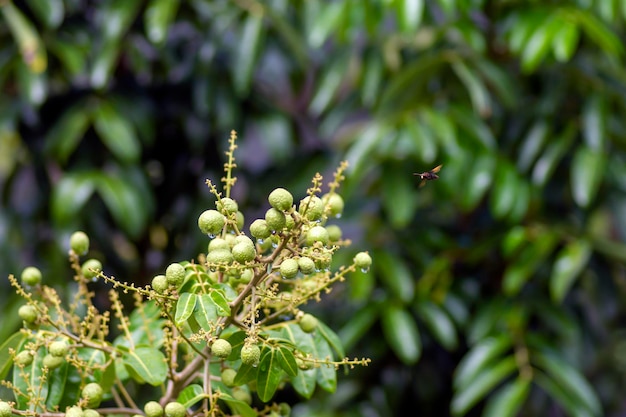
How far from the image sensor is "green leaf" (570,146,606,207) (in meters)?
1.15

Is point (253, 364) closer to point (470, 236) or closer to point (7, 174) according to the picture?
point (470, 236)

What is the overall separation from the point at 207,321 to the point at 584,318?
106 cm

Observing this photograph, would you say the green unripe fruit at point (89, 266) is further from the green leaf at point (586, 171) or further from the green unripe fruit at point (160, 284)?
the green leaf at point (586, 171)

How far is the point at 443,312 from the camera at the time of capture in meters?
1.24

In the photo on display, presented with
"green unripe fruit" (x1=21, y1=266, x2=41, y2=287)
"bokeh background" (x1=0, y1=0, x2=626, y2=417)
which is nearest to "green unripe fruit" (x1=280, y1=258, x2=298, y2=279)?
"green unripe fruit" (x1=21, y1=266, x2=41, y2=287)

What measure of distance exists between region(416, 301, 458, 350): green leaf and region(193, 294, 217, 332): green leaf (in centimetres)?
77

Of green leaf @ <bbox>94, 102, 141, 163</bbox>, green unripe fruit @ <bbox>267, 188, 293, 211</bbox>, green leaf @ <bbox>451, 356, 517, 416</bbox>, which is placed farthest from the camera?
green leaf @ <bbox>94, 102, 141, 163</bbox>

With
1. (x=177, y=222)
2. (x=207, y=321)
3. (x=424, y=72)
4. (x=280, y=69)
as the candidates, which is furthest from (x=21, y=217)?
(x=207, y=321)

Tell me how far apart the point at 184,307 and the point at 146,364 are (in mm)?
91

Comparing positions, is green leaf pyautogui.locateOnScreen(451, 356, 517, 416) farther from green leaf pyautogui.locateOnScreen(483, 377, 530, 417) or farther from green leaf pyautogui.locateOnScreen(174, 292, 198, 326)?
green leaf pyautogui.locateOnScreen(174, 292, 198, 326)

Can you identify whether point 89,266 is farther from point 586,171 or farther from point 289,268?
point 586,171

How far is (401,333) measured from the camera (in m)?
1.15

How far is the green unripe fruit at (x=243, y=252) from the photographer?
431 mm

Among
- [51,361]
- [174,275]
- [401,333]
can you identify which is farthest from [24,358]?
[401,333]
